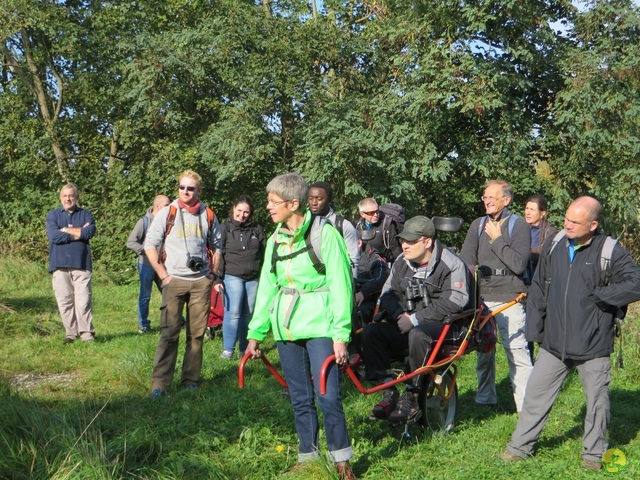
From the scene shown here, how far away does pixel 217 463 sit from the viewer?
16.2 ft

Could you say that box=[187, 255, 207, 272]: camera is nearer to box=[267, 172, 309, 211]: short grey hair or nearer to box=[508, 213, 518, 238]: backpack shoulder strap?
box=[267, 172, 309, 211]: short grey hair

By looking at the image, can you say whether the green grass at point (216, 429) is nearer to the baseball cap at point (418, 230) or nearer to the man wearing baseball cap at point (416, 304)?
the man wearing baseball cap at point (416, 304)

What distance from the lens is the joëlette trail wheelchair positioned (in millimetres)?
5598

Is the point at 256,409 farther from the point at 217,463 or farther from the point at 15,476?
the point at 15,476

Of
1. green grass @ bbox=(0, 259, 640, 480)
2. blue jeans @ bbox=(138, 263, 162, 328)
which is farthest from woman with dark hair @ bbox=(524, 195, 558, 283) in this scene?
blue jeans @ bbox=(138, 263, 162, 328)

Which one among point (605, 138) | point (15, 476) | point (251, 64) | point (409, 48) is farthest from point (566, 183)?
point (15, 476)

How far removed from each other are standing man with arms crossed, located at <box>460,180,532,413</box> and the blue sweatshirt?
5.12 meters

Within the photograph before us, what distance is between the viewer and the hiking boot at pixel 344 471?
470 centimetres

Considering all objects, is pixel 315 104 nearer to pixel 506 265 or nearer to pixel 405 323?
pixel 506 265

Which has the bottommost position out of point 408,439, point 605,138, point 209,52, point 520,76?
point 408,439

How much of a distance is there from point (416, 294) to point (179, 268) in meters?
2.23

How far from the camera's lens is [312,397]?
4805 mm

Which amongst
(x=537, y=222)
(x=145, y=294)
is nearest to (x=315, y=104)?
(x=145, y=294)

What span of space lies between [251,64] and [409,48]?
3680 mm
